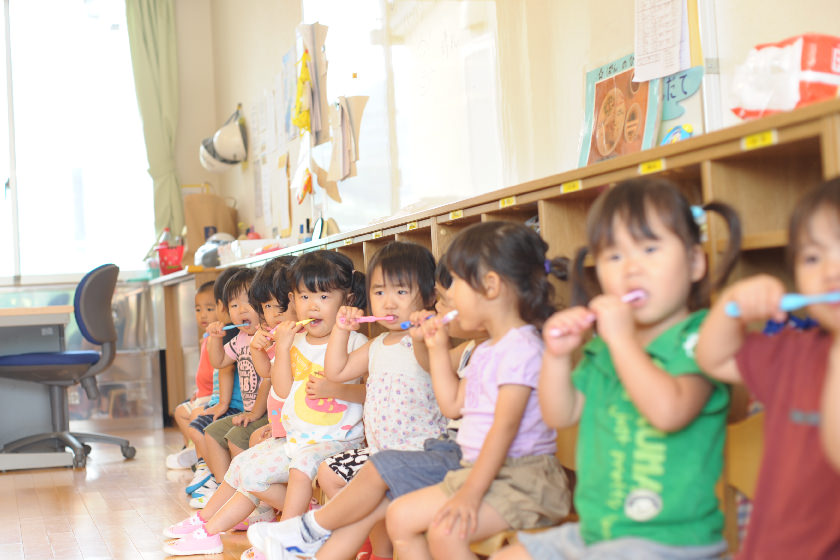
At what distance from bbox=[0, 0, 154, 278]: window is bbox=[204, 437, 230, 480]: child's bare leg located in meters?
3.63

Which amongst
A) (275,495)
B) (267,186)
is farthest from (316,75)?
(275,495)

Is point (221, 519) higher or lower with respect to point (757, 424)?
lower

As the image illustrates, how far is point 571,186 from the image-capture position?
65.8 inches

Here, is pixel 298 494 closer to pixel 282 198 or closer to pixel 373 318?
pixel 373 318

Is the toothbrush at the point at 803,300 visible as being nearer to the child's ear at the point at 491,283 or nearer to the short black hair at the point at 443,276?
the child's ear at the point at 491,283

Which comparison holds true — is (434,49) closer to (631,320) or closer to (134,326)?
(631,320)

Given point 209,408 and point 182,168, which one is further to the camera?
point 182,168

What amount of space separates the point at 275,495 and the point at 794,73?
1.79 metres

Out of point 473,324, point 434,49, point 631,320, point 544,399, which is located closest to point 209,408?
point 434,49

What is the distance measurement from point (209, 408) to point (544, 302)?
2061 millimetres

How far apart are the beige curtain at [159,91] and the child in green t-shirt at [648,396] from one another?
5.53 m

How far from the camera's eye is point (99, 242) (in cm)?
641

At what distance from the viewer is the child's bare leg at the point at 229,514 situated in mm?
2637

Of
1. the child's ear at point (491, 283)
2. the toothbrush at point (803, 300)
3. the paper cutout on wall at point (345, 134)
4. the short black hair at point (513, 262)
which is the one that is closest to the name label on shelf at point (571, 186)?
the short black hair at point (513, 262)
